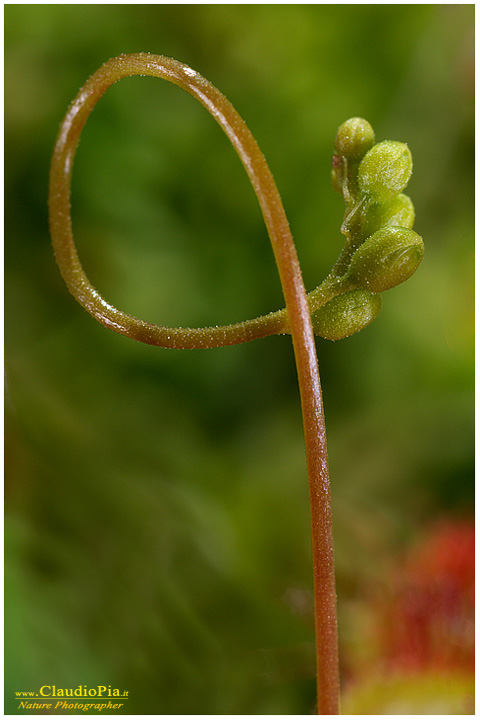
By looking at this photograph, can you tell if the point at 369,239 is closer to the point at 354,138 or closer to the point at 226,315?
the point at 354,138

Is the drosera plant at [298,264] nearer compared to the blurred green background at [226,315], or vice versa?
the drosera plant at [298,264]

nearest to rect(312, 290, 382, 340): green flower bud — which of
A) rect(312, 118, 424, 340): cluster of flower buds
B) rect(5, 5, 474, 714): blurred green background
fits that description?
rect(312, 118, 424, 340): cluster of flower buds

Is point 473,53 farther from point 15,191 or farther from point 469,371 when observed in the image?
point 15,191

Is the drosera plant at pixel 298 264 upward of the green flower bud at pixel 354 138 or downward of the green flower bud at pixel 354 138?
downward

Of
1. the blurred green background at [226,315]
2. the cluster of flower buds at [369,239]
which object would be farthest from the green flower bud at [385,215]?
the blurred green background at [226,315]

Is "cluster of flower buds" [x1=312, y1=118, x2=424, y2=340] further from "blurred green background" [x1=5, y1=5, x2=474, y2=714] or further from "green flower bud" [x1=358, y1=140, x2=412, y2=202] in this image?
"blurred green background" [x1=5, y1=5, x2=474, y2=714]

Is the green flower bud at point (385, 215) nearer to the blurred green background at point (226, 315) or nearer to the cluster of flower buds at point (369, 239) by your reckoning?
the cluster of flower buds at point (369, 239)
